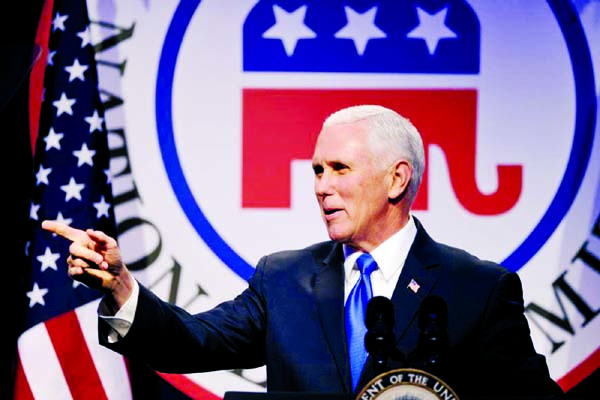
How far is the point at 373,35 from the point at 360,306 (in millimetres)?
1480

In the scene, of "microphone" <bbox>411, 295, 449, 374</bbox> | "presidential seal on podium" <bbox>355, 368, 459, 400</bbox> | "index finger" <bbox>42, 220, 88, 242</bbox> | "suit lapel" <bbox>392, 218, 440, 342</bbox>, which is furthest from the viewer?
"suit lapel" <bbox>392, 218, 440, 342</bbox>

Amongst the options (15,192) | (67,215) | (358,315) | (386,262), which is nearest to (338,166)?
(386,262)

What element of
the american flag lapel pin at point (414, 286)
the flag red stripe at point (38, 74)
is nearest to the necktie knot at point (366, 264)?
the american flag lapel pin at point (414, 286)

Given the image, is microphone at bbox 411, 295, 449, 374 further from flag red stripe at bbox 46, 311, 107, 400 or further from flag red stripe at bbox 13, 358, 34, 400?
flag red stripe at bbox 13, 358, 34, 400

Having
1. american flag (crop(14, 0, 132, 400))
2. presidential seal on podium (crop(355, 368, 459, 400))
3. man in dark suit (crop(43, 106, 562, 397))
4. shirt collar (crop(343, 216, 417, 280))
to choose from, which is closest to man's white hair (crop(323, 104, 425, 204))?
man in dark suit (crop(43, 106, 562, 397))

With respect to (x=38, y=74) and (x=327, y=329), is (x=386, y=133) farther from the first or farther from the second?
(x=38, y=74)

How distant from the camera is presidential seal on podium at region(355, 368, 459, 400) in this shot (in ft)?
4.47

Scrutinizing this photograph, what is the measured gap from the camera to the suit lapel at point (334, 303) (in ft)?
6.32

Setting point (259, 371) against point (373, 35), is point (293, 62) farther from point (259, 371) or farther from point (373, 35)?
point (259, 371)

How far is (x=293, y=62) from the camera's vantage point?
3160mm

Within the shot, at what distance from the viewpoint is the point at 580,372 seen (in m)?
3.03

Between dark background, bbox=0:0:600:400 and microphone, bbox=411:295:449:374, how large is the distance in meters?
1.68

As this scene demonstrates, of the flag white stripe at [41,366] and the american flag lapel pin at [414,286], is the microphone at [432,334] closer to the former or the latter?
the american flag lapel pin at [414,286]

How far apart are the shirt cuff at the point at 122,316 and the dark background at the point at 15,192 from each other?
128cm
